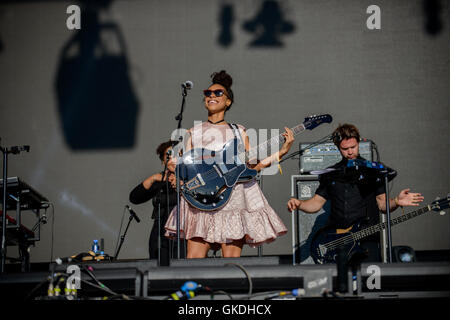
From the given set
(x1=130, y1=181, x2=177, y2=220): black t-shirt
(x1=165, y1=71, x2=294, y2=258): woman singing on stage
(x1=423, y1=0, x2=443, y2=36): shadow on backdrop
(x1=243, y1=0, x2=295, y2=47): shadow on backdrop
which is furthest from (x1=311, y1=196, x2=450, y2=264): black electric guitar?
(x1=243, y1=0, x2=295, y2=47): shadow on backdrop

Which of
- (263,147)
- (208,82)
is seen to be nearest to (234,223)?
(263,147)

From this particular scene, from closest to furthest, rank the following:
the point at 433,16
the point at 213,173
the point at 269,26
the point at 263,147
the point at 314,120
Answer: the point at 213,173, the point at 263,147, the point at 314,120, the point at 433,16, the point at 269,26

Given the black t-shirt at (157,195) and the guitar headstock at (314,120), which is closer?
the guitar headstock at (314,120)

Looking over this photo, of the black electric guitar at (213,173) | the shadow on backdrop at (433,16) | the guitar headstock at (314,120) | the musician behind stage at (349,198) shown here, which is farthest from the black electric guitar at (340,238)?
the shadow on backdrop at (433,16)

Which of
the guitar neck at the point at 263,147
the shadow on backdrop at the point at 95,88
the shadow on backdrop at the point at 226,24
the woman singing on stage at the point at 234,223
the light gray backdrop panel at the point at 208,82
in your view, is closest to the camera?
the woman singing on stage at the point at 234,223

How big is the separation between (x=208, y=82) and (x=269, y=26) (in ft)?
3.21

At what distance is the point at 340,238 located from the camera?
202 inches

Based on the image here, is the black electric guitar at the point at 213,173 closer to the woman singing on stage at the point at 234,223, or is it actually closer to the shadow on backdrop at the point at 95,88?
the woman singing on stage at the point at 234,223

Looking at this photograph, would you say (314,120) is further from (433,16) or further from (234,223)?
(433,16)

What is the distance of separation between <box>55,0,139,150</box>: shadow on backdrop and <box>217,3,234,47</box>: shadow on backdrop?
1.24m

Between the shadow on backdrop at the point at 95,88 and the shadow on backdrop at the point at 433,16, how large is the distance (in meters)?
3.54

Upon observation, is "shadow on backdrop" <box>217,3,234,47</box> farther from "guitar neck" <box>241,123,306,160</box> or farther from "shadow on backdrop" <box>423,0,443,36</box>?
"guitar neck" <box>241,123,306,160</box>

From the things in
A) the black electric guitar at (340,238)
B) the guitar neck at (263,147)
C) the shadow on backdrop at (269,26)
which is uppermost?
the shadow on backdrop at (269,26)

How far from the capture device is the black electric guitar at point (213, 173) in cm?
458
